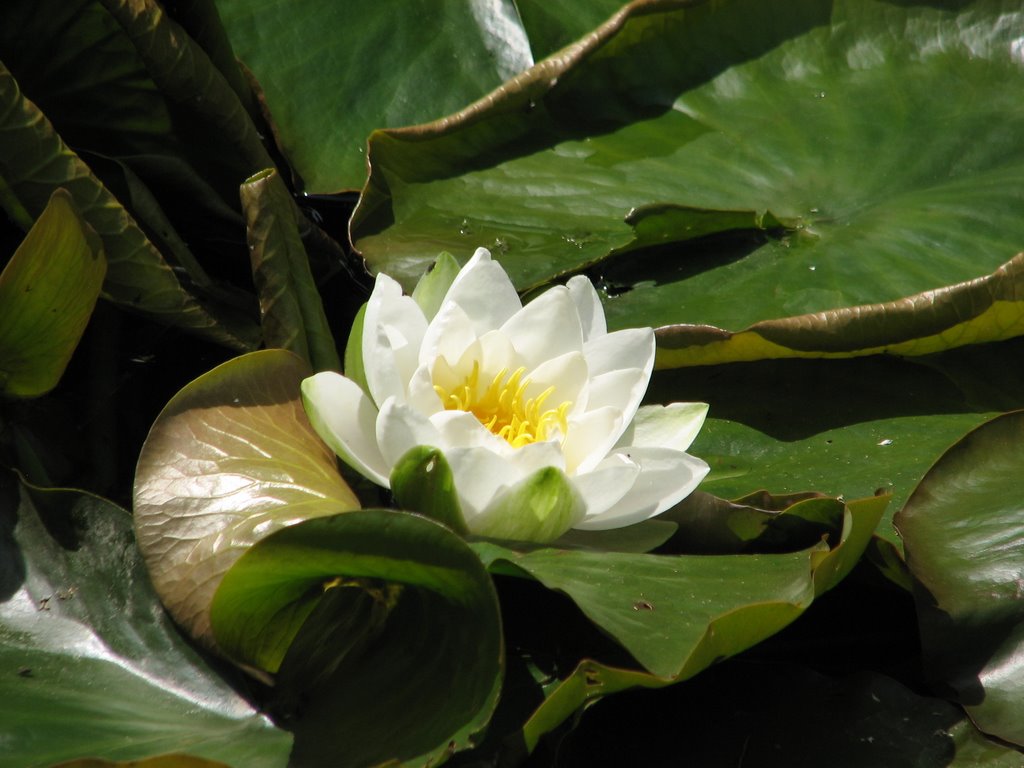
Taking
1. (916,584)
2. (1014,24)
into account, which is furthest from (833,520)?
(1014,24)

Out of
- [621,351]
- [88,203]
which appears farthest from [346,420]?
[88,203]

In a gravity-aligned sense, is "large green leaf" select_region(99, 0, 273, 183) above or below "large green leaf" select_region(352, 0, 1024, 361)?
above

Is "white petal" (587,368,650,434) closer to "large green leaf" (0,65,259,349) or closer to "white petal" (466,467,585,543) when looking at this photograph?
"white petal" (466,467,585,543)

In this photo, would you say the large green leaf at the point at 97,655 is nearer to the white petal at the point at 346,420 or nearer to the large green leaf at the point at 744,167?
the white petal at the point at 346,420

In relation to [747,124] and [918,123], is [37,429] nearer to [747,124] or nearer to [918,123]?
[747,124]

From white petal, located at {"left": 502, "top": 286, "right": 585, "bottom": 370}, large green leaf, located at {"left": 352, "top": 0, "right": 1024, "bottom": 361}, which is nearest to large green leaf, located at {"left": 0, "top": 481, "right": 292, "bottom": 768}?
white petal, located at {"left": 502, "top": 286, "right": 585, "bottom": 370}

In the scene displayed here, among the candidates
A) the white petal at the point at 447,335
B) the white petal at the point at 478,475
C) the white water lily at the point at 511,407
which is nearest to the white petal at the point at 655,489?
the white water lily at the point at 511,407
